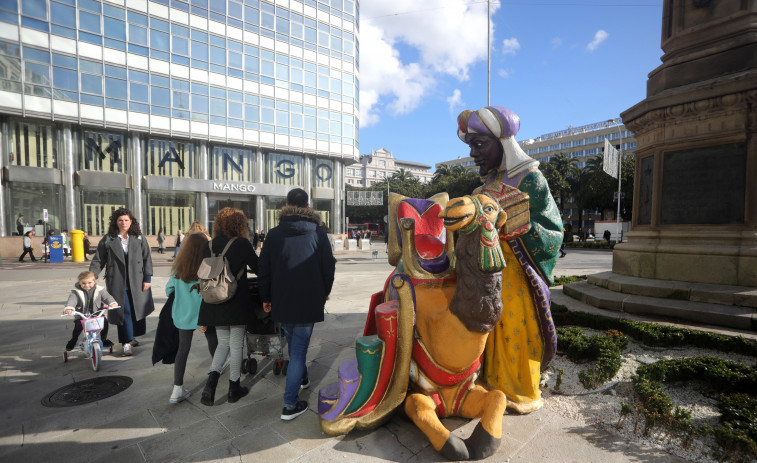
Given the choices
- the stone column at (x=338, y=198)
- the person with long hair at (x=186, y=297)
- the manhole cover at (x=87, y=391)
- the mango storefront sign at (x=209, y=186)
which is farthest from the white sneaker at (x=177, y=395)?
the stone column at (x=338, y=198)

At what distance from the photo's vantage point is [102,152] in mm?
20969

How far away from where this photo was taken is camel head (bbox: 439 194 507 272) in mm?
2162

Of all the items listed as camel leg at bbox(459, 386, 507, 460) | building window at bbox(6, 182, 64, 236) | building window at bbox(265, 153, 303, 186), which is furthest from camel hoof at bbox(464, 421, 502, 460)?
building window at bbox(265, 153, 303, 186)

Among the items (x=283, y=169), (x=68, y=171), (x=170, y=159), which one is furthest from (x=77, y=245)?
(x=283, y=169)

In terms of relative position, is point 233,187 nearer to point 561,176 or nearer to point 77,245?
point 77,245

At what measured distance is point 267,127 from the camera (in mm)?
24922

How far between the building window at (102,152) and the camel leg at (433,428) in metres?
25.3

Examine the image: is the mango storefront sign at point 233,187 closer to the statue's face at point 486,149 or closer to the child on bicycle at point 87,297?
the child on bicycle at point 87,297

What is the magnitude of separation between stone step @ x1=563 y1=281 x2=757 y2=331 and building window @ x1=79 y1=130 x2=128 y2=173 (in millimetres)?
25389

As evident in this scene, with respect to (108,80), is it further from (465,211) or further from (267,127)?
(465,211)

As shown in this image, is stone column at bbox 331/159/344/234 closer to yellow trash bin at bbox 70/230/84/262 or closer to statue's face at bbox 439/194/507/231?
yellow trash bin at bbox 70/230/84/262

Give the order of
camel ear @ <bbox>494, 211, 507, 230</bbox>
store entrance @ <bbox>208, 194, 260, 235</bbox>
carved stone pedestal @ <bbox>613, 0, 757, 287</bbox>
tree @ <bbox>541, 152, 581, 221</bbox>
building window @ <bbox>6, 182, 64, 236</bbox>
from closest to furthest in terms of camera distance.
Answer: camel ear @ <bbox>494, 211, 507, 230</bbox>
carved stone pedestal @ <bbox>613, 0, 757, 287</bbox>
building window @ <bbox>6, 182, 64, 236</bbox>
store entrance @ <bbox>208, 194, 260, 235</bbox>
tree @ <bbox>541, 152, 581, 221</bbox>

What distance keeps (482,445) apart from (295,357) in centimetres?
163

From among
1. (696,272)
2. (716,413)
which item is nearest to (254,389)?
(716,413)
